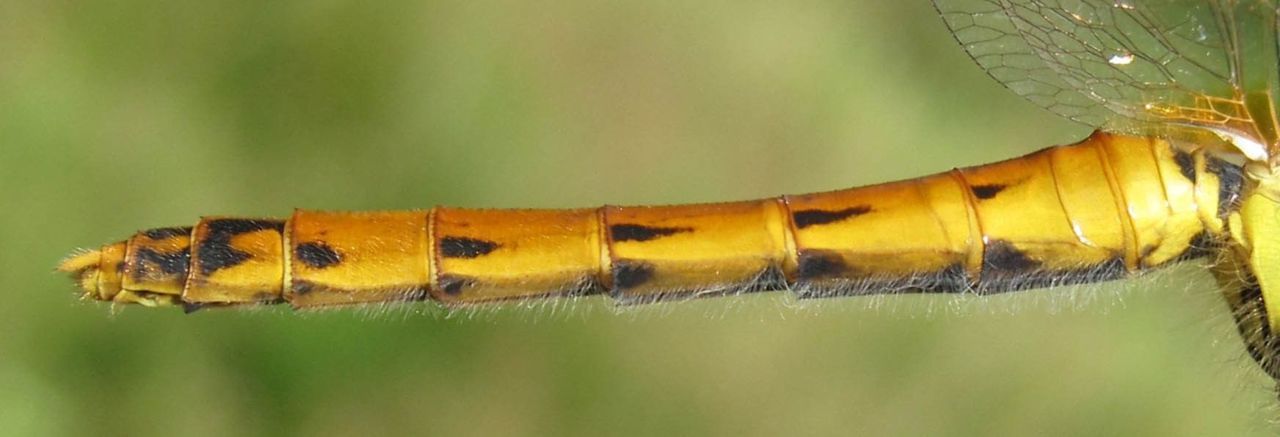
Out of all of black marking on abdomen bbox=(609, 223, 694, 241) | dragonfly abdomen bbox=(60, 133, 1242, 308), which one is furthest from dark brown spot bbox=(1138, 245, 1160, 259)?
black marking on abdomen bbox=(609, 223, 694, 241)

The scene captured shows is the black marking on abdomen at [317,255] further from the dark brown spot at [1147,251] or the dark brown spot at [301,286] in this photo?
the dark brown spot at [1147,251]

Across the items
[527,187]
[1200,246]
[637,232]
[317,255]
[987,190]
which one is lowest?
[1200,246]

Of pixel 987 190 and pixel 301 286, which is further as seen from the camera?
pixel 987 190

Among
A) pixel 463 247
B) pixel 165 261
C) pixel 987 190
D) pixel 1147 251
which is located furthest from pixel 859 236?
pixel 165 261

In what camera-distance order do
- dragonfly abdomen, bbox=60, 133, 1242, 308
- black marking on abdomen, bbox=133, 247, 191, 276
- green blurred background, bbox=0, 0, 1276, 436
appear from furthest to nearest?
green blurred background, bbox=0, 0, 1276, 436
dragonfly abdomen, bbox=60, 133, 1242, 308
black marking on abdomen, bbox=133, 247, 191, 276

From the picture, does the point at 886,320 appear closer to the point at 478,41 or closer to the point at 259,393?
the point at 478,41

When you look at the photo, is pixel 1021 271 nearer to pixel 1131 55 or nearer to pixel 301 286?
pixel 1131 55

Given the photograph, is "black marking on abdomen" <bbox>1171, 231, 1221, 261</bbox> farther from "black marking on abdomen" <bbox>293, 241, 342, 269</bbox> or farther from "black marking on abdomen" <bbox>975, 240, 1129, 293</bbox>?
"black marking on abdomen" <bbox>293, 241, 342, 269</bbox>
